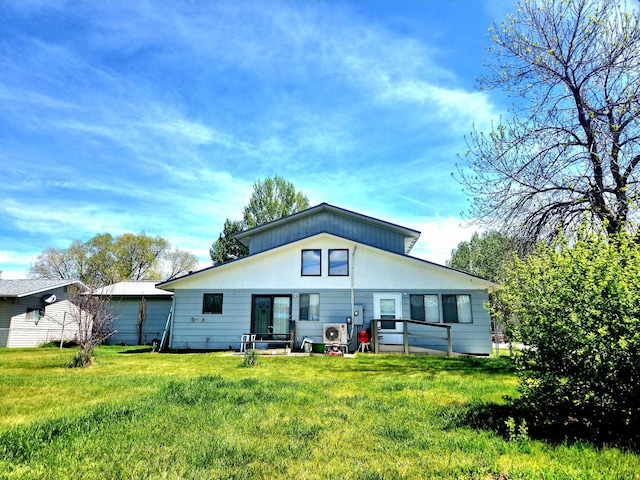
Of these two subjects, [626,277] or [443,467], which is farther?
[626,277]

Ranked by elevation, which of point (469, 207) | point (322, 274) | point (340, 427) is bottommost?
point (340, 427)

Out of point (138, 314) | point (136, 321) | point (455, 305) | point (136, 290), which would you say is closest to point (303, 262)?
point (455, 305)

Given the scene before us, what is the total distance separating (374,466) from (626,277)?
308 cm

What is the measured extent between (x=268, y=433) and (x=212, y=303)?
12.1m

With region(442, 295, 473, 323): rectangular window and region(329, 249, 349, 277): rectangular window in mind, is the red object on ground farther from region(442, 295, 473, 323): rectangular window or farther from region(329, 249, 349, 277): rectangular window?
region(442, 295, 473, 323): rectangular window

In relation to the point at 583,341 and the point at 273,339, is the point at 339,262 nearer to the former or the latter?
the point at 273,339

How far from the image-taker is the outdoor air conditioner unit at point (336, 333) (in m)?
13.7

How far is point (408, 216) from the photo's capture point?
2020 cm

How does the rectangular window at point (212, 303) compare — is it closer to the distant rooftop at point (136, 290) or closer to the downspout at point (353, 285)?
the distant rooftop at point (136, 290)

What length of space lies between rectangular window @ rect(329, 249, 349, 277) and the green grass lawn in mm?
8104

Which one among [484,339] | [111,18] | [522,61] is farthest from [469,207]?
[111,18]

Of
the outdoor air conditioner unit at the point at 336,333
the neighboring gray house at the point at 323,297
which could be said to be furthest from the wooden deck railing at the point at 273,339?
the outdoor air conditioner unit at the point at 336,333

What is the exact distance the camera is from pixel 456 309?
14609mm

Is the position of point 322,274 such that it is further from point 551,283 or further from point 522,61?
point 551,283
